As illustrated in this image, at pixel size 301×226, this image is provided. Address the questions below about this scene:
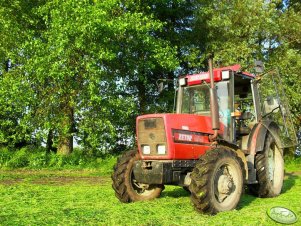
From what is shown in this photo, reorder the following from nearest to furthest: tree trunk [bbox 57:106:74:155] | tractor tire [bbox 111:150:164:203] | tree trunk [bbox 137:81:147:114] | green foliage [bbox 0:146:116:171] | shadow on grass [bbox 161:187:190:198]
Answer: tractor tire [bbox 111:150:164:203]
shadow on grass [bbox 161:187:190:198]
green foliage [bbox 0:146:116:171]
tree trunk [bbox 57:106:74:155]
tree trunk [bbox 137:81:147:114]

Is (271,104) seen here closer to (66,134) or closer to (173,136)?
(173,136)

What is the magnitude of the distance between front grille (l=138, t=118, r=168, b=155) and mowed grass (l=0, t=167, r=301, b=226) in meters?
1.07

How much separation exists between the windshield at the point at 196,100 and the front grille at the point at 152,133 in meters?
1.23

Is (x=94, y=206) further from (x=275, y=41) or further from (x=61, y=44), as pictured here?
(x=275, y=41)

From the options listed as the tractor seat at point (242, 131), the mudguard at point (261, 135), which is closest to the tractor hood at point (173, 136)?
the mudguard at point (261, 135)

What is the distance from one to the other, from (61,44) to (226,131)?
26.4 ft

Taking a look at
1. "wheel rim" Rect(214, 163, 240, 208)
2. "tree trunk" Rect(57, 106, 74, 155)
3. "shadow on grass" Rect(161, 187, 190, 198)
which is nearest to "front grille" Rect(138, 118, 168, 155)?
"wheel rim" Rect(214, 163, 240, 208)

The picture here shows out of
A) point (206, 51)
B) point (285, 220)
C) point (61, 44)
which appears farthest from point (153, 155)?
point (206, 51)

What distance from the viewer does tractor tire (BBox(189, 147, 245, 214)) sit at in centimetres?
649

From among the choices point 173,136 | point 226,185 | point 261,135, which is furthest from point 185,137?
point 261,135

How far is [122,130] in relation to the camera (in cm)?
1902

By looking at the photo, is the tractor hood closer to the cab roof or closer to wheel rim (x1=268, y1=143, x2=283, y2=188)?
the cab roof

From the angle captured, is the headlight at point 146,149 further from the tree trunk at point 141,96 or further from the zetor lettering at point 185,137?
the tree trunk at point 141,96

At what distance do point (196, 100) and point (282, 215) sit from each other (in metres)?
2.98
